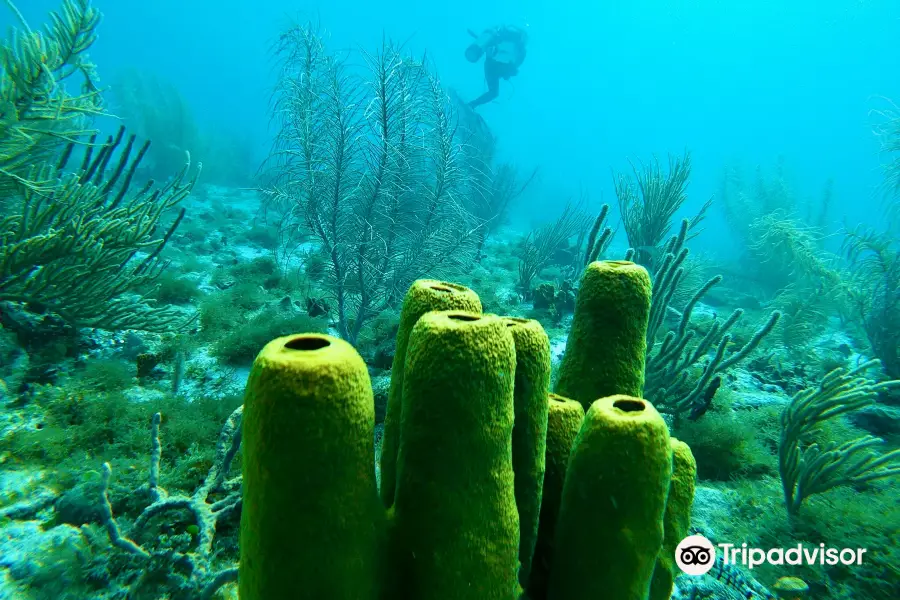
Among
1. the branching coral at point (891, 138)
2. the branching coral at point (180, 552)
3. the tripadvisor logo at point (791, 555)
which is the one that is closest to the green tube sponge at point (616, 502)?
the branching coral at point (180, 552)

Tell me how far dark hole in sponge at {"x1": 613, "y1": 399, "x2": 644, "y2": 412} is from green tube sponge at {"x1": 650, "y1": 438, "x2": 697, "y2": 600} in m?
0.36

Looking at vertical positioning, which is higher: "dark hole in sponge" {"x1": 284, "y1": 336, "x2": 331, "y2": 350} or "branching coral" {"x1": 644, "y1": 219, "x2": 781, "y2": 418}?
"dark hole in sponge" {"x1": 284, "y1": 336, "x2": 331, "y2": 350}

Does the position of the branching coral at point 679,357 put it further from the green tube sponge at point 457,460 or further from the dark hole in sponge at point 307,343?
the dark hole in sponge at point 307,343

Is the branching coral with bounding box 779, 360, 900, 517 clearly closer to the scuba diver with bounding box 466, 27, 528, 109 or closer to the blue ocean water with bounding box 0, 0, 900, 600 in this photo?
the blue ocean water with bounding box 0, 0, 900, 600

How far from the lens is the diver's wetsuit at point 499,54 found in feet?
60.3

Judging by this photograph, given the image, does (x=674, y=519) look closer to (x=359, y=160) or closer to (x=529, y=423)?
(x=529, y=423)

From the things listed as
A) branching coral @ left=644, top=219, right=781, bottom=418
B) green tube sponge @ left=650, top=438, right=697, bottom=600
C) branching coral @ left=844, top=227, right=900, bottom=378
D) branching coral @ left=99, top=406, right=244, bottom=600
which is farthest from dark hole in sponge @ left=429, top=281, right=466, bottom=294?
branching coral @ left=844, top=227, right=900, bottom=378

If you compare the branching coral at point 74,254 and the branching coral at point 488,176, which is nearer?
the branching coral at point 74,254

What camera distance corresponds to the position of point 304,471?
88 cm

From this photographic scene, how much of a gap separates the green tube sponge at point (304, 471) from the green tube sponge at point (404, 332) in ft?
1.18

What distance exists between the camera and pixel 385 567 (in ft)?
3.59

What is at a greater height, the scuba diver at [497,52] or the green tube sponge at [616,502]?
the scuba diver at [497,52]

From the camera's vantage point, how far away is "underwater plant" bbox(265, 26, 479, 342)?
483cm

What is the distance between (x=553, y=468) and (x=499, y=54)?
67.3ft
